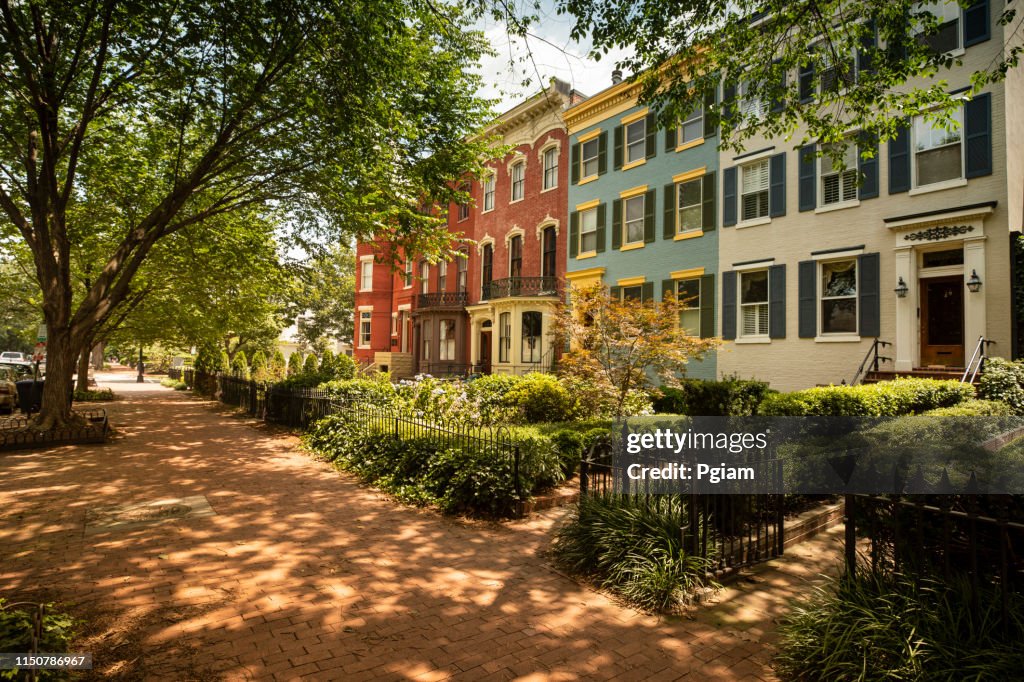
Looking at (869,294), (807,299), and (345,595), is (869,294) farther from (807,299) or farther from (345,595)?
(345,595)

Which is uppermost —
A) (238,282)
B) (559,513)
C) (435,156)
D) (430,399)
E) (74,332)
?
(435,156)

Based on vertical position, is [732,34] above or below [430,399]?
above

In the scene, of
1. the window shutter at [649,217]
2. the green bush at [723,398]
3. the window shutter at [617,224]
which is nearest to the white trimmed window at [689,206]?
the window shutter at [649,217]

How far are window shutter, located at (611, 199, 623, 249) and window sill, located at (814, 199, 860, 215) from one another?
7524mm

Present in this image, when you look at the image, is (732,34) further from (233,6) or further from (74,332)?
(74,332)

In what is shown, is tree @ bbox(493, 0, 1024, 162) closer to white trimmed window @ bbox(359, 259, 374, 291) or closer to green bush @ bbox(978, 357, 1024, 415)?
green bush @ bbox(978, 357, 1024, 415)

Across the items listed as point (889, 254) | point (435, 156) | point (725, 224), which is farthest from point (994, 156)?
point (435, 156)

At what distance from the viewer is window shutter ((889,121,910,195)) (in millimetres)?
13945

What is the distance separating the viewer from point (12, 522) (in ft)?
21.5

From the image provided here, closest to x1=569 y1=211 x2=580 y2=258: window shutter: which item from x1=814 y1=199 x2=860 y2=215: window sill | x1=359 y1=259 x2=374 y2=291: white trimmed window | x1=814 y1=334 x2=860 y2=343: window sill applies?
x1=814 y1=199 x2=860 y2=215: window sill

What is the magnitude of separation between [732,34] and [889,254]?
944 cm

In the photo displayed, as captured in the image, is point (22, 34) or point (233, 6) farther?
point (22, 34)

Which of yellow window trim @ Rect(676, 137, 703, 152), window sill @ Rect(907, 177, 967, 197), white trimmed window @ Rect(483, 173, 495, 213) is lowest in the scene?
window sill @ Rect(907, 177, 967, 197)

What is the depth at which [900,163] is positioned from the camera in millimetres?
14047
